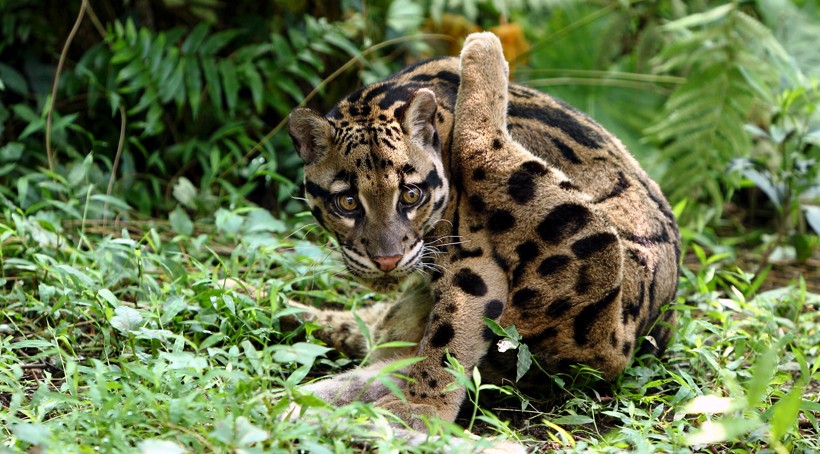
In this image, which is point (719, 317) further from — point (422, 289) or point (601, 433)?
point (422, 289)

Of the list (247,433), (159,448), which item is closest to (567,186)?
(247,433)

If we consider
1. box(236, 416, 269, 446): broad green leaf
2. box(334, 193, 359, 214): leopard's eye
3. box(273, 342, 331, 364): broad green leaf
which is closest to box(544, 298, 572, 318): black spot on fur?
box(334, 193, 359, 214): leopard's eye

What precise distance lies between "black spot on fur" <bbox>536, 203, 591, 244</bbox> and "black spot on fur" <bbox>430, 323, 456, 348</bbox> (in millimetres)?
655

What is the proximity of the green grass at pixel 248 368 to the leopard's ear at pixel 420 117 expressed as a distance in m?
1.10

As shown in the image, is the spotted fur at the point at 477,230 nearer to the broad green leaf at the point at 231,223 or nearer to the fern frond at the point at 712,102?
the broad green leaf at the point at 231,223

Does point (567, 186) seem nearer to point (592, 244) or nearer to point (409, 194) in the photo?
point (592, 244)

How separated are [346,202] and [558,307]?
46.7 inches

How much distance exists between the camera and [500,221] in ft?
14.7

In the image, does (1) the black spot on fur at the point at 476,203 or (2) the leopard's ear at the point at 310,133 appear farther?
(1) the black spot on fur at the point at 476,203

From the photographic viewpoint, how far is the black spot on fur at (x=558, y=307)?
4387 mm

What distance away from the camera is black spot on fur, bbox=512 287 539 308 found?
440 centimetres

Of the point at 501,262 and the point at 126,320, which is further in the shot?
the point at 501,262

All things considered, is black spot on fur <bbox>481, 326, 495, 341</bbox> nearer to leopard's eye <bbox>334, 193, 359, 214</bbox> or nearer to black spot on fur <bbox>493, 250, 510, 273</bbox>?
black spot on fur <bbox>493, 250, 510, 273</bbox>

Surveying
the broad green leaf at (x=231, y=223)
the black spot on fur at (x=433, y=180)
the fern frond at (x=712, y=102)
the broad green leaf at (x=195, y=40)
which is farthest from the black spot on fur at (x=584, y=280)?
the broad green leaf at (x=195, y=40)
